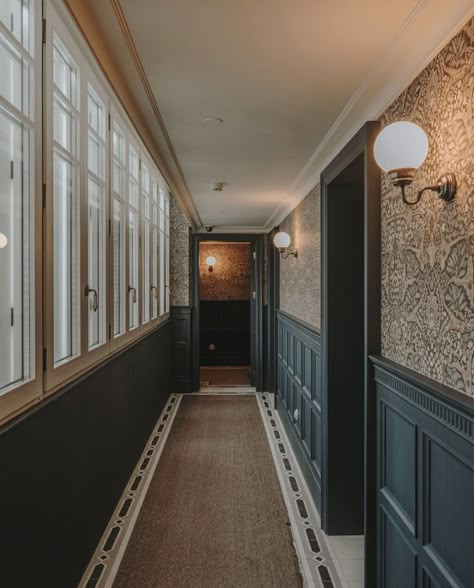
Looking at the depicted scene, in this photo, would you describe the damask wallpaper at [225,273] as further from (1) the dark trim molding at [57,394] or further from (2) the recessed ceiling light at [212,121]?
(2) the recessed ceiling light at [212,121]

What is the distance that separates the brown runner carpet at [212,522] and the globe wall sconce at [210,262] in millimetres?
4883

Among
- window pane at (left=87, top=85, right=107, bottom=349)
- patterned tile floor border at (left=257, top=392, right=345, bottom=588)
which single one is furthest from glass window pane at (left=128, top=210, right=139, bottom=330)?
patterned tile floor border at (left=257, top=392, right=345, bottom=588)

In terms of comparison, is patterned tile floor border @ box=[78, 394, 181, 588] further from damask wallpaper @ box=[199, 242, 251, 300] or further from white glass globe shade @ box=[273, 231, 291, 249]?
damask wallpaper @ box=[199, 242, 251, 300]

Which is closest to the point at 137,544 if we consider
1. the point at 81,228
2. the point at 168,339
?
the point at 81,228

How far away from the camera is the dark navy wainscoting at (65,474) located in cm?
154

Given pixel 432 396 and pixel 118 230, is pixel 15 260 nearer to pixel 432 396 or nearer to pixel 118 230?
pixel 432 396

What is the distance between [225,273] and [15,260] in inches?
323

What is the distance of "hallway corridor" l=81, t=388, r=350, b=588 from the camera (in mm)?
2562

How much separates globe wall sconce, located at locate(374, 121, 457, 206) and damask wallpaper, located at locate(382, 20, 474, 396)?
0.22 ft

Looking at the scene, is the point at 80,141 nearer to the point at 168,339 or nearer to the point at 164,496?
the point at 164,496

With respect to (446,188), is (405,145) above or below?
above

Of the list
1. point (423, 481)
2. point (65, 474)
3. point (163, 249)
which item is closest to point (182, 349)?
point (163, 249)

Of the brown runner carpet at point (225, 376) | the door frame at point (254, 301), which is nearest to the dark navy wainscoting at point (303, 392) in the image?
the door frame at point (254, 301)

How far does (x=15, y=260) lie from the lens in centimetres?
153
